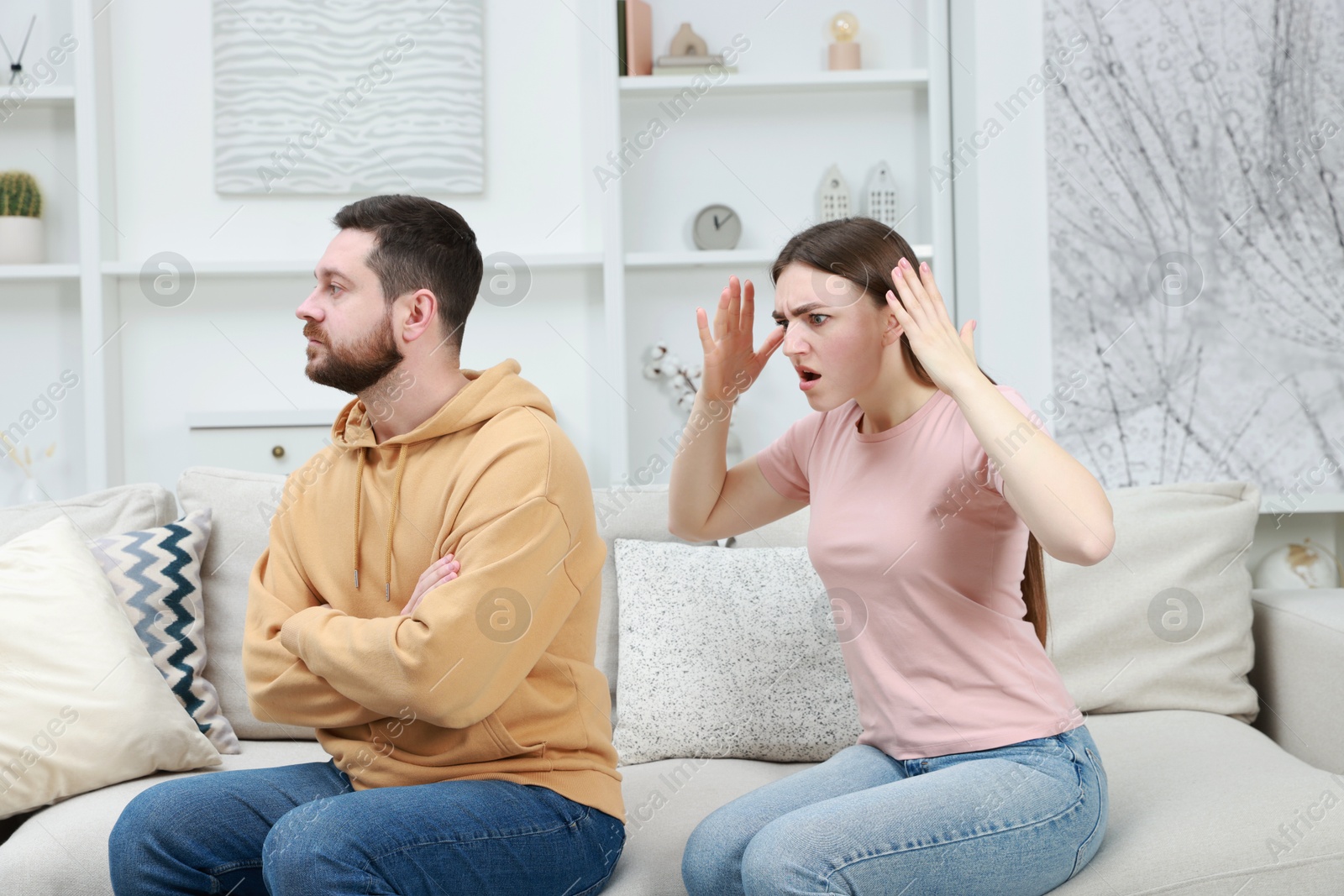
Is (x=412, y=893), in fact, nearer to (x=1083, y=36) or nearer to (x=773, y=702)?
(x=773, y=702)

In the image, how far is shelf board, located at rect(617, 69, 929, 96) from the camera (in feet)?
8.75

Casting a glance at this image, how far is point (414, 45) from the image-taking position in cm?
273

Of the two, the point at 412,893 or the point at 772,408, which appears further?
the point at 772,408

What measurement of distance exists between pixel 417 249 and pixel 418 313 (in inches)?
3.5

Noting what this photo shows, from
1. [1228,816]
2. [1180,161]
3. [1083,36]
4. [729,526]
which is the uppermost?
[1083,36]

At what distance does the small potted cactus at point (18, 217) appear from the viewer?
262 centimetres

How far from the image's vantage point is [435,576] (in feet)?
4.09

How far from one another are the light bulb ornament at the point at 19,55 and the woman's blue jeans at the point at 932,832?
257cm

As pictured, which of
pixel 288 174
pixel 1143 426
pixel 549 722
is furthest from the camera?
pixel 288 174

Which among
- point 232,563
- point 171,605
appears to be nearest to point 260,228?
point 232,563

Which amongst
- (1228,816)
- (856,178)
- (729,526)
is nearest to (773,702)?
(729,526)

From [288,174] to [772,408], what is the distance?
1400mm

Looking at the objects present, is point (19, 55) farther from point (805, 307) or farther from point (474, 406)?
point (805, 307)

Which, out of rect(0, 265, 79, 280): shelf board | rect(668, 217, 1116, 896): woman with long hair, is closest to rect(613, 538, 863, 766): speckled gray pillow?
rect(668, 217, 1116, 896): woman with long hair
